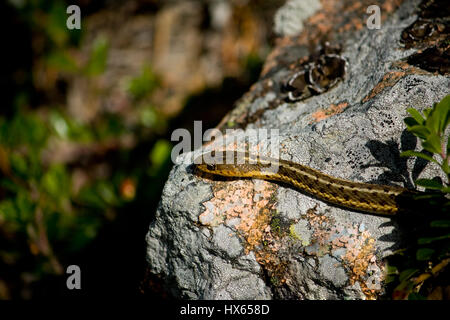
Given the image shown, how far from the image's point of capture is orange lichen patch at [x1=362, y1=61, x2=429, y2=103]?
4316 millimetres

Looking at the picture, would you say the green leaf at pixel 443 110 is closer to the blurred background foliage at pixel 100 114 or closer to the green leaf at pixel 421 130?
the green leaf at pixel 421 130

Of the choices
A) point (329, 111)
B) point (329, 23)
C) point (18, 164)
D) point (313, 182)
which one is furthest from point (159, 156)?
point (329, 23)

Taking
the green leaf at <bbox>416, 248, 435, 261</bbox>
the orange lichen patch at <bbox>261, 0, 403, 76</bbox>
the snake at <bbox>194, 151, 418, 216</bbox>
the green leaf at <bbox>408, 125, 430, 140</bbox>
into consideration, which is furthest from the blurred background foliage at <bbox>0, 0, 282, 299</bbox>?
the green leaf at <bbox>408, 125, 430, 140</bbox>

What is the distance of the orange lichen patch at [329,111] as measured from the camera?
15.3 ft

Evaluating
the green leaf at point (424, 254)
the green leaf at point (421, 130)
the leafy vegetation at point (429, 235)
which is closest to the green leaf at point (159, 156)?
the leafy vegetation at point (429, 235)

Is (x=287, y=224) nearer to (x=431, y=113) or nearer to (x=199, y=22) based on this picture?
(x=431, y=113)

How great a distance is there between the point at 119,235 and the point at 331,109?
4.09 m

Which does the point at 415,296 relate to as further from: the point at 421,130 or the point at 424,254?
the point at 421,130

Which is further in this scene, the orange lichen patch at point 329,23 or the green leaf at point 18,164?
the green leaf at point 18,164

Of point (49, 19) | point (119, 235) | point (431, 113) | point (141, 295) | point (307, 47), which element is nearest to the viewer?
point (431, 113)

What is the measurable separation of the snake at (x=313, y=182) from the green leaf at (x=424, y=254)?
0.57 metres

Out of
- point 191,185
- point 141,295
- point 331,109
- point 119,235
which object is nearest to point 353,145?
point 331,109

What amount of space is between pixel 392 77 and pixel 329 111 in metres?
0.82

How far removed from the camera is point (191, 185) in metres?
4.26
